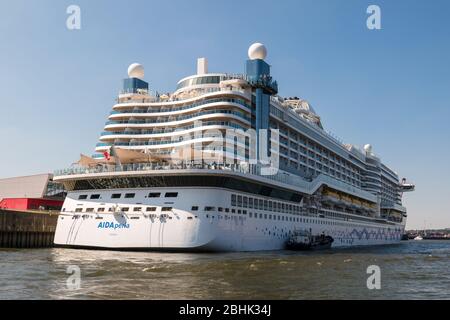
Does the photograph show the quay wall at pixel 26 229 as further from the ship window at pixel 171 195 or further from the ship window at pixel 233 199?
the ship window at pixel 233 199

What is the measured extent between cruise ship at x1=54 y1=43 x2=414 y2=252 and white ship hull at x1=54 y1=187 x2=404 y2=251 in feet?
0.27

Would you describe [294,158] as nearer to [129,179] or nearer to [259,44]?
[259,44]

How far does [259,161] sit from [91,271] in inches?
1058

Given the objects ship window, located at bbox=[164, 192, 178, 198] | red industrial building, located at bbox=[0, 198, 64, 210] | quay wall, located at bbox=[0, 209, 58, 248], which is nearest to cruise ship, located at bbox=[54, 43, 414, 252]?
ship window, located at bbox=[164, 192, 178, 198]

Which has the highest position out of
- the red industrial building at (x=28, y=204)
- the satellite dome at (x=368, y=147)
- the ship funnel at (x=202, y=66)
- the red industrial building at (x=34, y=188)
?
the ship funnel at (x=202, y=66)

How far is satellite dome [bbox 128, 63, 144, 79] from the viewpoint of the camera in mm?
60438

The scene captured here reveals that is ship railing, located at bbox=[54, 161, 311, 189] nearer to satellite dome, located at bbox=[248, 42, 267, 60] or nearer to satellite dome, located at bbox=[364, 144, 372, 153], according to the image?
satellite dome, located at bbox=[248, 42, 267, 60]

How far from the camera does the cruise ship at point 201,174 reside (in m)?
40.7

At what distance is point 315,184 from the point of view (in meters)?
62.1

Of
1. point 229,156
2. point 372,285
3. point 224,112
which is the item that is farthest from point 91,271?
point 224,112

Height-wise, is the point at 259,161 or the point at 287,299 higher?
the point at 259,161

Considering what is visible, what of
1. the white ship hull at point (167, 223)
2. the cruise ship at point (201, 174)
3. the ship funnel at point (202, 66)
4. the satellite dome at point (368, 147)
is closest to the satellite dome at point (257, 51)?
the cruise ship at point (201, 174)

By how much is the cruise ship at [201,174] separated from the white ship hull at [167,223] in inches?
3.3

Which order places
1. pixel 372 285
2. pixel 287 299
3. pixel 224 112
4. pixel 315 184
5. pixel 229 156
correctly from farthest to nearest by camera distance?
pixel 315 184 < pixel 224 112 < pixel 229 156 < pixel 372 285 < pixel 287 299
